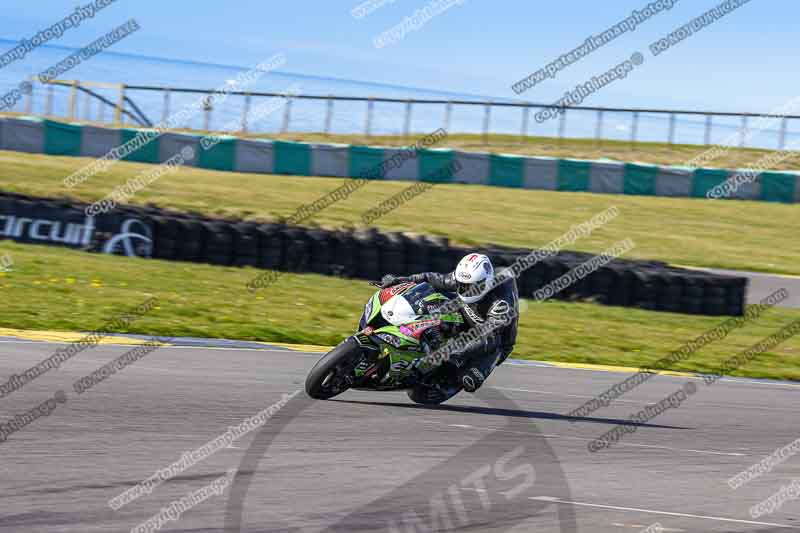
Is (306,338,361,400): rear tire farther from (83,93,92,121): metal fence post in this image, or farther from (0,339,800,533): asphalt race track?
(83,93,92,121): metal fence post

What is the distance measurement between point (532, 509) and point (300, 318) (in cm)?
896

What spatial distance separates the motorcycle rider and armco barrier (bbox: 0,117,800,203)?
67.3 feet

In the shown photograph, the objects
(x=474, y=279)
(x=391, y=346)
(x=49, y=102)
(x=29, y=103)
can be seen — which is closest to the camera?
(x=391, y=346)

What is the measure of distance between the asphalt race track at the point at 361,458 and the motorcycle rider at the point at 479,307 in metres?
0.41

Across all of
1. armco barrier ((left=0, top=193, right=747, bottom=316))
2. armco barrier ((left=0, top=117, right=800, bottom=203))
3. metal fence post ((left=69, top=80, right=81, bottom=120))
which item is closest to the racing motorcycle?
armco barrier ((left=0, top=193, right=747, bottom=316))

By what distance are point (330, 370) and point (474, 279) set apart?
1413 mm

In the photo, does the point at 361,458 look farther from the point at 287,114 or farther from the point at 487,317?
the point at 287,114

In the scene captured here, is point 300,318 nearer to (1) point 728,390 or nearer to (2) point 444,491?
(1) point 728,390

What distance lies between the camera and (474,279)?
30.4ft

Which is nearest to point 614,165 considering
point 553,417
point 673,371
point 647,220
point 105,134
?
point 647,220

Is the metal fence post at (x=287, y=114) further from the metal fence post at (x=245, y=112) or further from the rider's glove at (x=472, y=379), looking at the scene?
the rider's glove at (x=472, y=379)

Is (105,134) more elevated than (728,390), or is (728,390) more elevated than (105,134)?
(105,134)

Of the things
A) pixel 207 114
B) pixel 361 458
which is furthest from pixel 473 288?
pixel 207 114

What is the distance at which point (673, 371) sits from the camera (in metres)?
14.3
